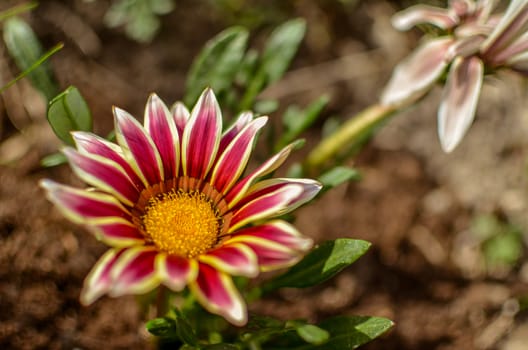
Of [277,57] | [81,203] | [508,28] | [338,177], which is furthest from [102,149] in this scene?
[508,28]

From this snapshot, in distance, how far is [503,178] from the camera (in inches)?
108

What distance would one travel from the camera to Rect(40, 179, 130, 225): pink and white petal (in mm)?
1116

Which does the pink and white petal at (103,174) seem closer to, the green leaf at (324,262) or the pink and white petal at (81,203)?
the pink and white petal at (81,203)

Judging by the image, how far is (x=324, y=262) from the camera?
5.01 ft

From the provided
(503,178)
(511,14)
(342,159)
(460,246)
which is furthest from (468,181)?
(511,14)

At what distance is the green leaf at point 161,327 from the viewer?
141 cm

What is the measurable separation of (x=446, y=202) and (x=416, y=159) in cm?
24

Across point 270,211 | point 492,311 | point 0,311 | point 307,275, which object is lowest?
point 492,311

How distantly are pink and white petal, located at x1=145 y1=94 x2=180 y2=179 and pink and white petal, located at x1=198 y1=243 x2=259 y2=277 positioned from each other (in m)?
0.28

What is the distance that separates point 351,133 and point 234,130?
0.63 m

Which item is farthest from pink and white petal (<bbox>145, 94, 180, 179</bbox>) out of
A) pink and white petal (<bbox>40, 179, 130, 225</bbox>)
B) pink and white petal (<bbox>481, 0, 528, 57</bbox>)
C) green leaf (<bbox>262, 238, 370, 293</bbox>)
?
pink and white petal (<bbox>481, 0, 528, 57</bbox>)

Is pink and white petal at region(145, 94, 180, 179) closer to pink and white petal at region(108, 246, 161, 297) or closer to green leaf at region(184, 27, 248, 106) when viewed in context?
pink and white petal at region(108, 246, 161, 297)

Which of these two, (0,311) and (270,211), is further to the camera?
(0,311)

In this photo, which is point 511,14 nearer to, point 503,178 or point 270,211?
point 270,211
